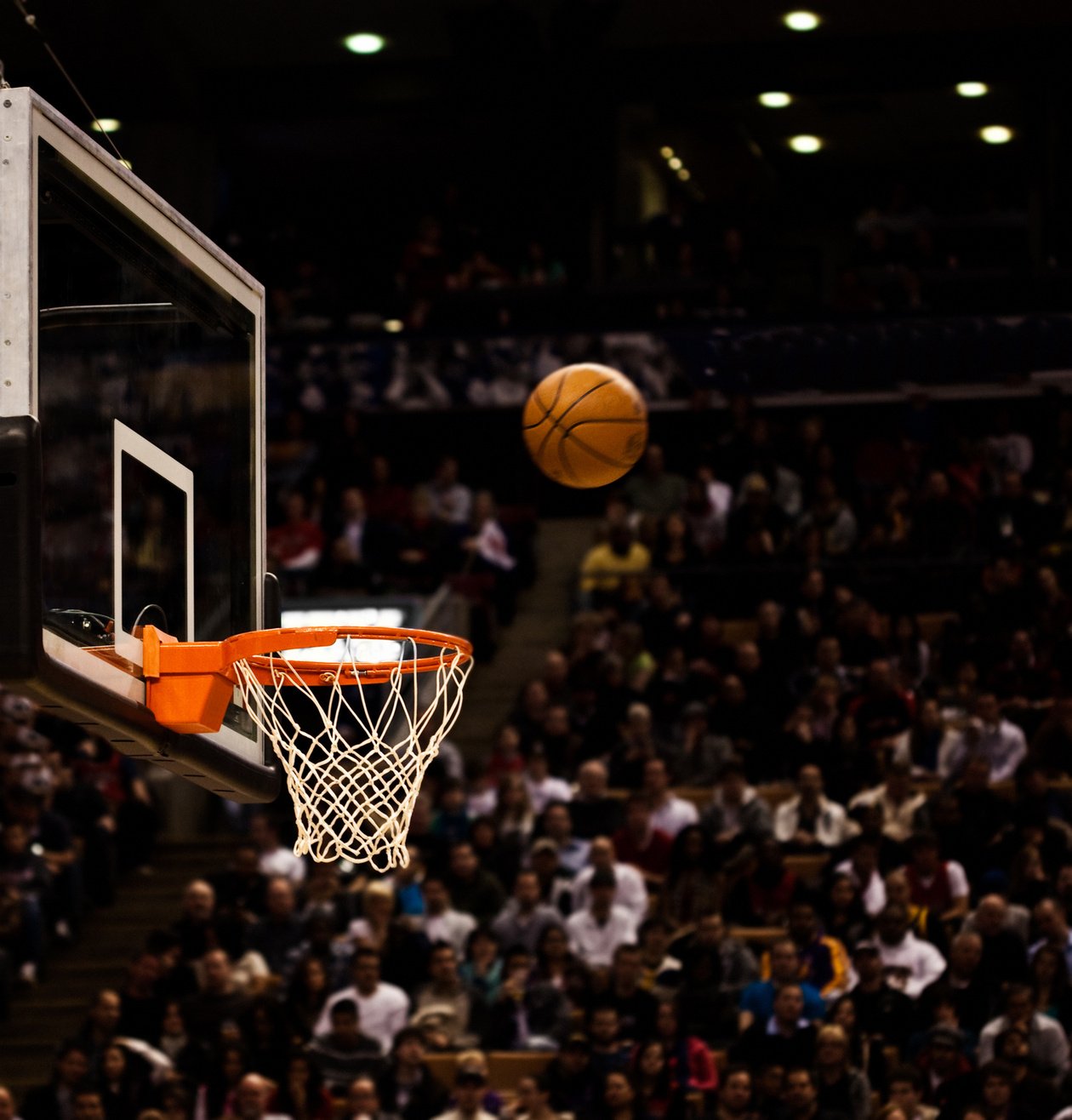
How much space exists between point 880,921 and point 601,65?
9171mm

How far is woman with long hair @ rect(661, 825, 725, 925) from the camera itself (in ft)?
35.4

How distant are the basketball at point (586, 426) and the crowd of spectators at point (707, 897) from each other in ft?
10.3

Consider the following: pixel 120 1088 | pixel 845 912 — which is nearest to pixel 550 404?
pixel 845 912

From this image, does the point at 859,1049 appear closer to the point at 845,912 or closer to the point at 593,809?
the point at 845,912

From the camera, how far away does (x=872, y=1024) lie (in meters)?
9.77

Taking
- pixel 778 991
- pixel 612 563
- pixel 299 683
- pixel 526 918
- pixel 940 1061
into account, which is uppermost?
pixel 612 563

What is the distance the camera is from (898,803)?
1118 cm

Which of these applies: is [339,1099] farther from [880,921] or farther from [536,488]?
[536,488]

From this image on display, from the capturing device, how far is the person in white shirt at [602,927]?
10703mm

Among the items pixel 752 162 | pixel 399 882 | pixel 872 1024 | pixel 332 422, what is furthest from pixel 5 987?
pixel 752 162

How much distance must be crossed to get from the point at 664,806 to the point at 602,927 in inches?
41.7

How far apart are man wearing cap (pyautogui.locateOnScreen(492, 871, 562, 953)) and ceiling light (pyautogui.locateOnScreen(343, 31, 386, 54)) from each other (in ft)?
28.1

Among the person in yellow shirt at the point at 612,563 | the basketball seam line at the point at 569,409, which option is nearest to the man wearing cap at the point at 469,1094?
the basketball seam line at the point at 569,409

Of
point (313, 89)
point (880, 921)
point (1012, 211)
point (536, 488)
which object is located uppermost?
point (313, 89)
